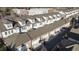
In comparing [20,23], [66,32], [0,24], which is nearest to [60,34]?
[66,32]

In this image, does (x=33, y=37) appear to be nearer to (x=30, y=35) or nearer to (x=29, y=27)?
(x=30, y=35)

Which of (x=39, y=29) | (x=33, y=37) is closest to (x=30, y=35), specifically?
(x=33, y=37)

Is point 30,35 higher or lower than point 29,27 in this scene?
lower

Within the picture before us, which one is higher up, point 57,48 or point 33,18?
point 33,18

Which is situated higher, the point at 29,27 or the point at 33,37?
the point at 29,27

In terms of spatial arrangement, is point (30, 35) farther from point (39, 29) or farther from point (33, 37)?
point (39, 29)

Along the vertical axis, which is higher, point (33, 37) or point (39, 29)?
point (39, 29)
